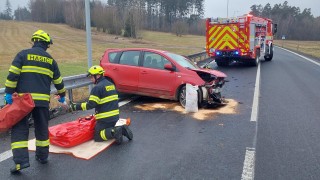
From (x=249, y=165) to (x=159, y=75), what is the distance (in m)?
4.62

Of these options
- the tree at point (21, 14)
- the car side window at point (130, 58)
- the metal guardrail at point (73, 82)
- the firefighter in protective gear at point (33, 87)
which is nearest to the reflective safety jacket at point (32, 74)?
the firefighter in protective gear at point (33, 87)

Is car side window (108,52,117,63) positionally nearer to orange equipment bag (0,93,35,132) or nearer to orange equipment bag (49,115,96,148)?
orange equipment bag (49,115,96,148)

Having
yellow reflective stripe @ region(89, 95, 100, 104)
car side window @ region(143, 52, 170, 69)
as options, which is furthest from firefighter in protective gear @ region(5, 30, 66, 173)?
car side window @ region(143, 52, 170, 69)

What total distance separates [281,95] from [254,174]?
6669 millimetres

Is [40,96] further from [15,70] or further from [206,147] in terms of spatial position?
[206,147]

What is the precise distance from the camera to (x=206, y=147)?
559 centimetres

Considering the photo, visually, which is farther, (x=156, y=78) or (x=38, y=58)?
(x=156, y=78)

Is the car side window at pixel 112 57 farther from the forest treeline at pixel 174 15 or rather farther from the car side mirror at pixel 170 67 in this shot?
the forest treeline at pixel 174 15

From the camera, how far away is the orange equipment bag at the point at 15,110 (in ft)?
14.3

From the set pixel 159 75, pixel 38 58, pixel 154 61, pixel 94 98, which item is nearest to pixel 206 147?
pixel 94 98

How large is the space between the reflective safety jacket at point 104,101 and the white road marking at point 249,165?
232 cm

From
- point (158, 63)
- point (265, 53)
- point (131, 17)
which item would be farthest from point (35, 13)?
point (158, 63)

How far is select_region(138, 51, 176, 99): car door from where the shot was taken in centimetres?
884

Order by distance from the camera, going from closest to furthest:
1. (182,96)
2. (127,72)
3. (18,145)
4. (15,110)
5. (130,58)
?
1. (15,110)
2. (18,145)
3. (182,96)
4. (127,72)
5. (130,58)
